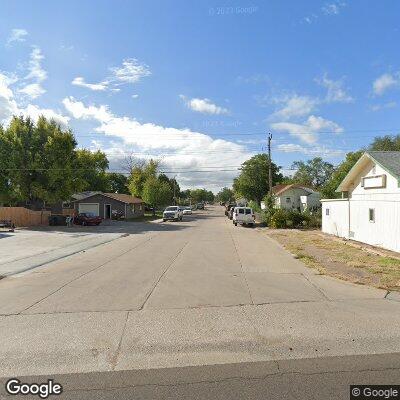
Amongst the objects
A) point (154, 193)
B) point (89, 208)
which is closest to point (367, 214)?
point (89, 208)

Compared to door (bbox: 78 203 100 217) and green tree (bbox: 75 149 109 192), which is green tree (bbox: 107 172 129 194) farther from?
door (bbox: 78 203 100 217)

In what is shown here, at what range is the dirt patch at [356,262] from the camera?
10.3 meters

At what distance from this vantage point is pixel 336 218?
25.2 metres

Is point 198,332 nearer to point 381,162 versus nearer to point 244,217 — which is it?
point 381,162

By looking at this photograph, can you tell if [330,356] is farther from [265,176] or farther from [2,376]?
[265,176]

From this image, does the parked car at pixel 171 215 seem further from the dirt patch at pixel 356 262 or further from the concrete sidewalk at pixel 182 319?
the concrete sidewalk at pixel 182 319

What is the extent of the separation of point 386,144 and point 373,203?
50.1 m

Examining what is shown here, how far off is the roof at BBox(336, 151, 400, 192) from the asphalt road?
30.4 feet

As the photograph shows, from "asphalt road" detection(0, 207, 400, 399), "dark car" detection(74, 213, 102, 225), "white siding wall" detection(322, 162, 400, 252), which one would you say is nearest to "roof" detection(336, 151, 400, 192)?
"white siding wall" detection(322, 162, 400, 252)

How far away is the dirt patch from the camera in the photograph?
1031cm

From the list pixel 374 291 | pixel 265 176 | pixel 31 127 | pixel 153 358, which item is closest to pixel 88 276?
pixel 153 358

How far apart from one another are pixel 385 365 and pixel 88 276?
876 centimetres

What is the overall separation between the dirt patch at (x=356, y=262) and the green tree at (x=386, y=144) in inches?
1945

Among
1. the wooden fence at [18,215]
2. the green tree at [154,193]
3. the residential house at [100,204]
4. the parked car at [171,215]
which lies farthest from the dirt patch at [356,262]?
the green tree at [154,193]
